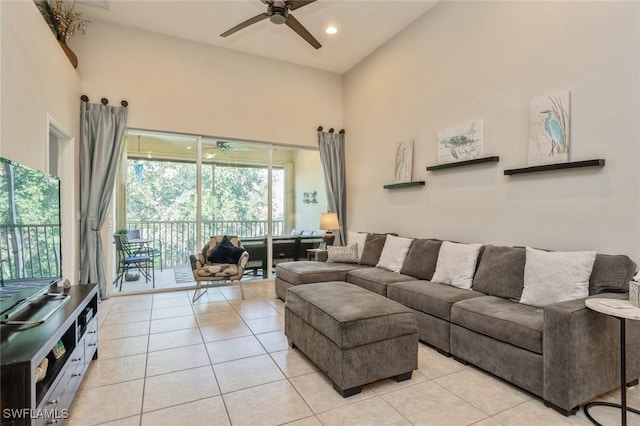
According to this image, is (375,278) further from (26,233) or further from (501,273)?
(26,233)

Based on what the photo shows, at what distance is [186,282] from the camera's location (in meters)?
5.11

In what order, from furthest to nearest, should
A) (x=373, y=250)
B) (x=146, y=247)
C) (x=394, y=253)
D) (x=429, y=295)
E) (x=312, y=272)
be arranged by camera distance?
(x=146, y=247) → (x=373, y=250) → (x=394, y=253) → (x=312, y=272) → (x=429, y=295)

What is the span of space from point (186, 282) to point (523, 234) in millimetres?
4627

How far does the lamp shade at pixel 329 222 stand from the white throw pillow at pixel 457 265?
2218 millimetres

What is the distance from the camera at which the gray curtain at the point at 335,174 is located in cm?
586

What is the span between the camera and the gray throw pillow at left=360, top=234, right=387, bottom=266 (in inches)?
173

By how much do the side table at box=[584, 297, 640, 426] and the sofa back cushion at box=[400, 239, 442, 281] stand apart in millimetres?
1594

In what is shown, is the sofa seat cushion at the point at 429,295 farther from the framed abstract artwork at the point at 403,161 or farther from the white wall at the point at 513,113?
the framed abstract artwork at the point at 403,161

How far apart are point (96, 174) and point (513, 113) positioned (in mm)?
4979

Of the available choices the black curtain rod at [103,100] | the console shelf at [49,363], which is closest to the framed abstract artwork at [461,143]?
the console shelf at [49,363]

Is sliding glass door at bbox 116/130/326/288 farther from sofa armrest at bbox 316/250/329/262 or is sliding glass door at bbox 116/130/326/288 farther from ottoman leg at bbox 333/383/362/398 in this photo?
ottoman leg at bbox 333/383/362/398

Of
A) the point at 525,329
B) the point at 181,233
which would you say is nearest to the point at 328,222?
the point at 181,233

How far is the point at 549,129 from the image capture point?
282 centimetres

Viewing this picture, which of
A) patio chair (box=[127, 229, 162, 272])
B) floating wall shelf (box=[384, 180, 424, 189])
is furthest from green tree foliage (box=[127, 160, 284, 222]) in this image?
floating wall shelf (box=[384, 180, 424, 189])
